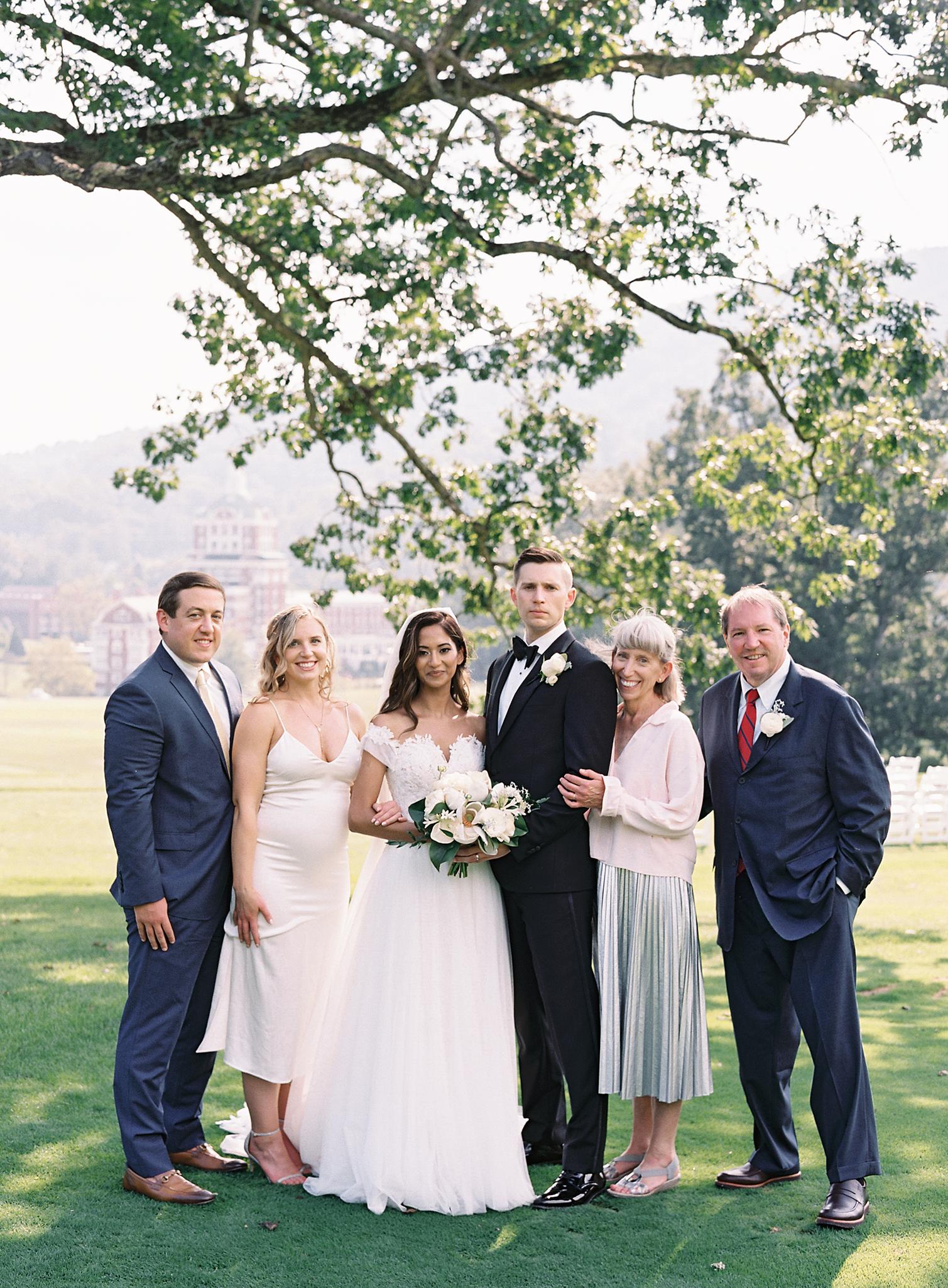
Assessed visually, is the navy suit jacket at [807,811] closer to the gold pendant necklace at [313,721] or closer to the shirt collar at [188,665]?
the gold pendant necklace at [313,721]

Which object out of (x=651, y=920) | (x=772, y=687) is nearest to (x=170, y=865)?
(x=651, y=920)

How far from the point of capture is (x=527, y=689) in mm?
4914

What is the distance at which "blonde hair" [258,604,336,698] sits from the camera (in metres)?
5.11

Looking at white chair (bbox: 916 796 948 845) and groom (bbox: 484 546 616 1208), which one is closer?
groom (bbox: 484 546 616 1208)

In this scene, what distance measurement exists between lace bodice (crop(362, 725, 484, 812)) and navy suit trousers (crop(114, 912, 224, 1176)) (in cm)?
89

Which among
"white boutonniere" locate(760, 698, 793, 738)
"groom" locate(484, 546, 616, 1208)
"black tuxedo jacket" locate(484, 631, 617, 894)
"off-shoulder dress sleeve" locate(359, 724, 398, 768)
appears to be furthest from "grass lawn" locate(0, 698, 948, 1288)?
"white boutonniere" locate(760, 698, 793, 738)

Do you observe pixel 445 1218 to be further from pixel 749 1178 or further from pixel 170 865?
pixel 170 865

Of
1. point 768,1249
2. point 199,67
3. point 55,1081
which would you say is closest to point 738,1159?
point 768,1249

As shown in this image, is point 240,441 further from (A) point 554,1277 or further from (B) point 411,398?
(A) point 554,1277

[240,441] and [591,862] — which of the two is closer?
[591,862]

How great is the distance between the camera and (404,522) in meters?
15.2

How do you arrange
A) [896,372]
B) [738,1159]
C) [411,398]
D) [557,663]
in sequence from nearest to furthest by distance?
[557,663] → [738,1159] → [896,372] → [411,398]

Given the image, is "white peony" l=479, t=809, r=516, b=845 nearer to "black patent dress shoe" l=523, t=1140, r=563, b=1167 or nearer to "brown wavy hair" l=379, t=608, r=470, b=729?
"brown wavy hair" l=379, t=608, r=470, b=729

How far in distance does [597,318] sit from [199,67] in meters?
6.10
